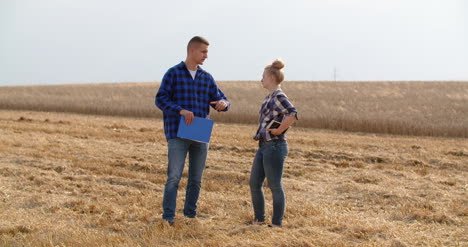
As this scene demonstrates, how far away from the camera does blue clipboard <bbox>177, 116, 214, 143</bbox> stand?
5.12m

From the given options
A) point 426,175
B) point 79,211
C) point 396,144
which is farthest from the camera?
point 396,144

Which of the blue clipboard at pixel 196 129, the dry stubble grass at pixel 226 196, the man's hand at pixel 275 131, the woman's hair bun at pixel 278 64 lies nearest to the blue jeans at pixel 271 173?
the man's hand at pixel 275 131

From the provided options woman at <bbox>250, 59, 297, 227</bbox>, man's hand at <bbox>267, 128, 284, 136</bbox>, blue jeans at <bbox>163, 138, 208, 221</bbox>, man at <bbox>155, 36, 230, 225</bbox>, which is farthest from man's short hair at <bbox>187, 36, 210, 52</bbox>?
man's hand at <bbox>267, 128, 284, 136</bbox>

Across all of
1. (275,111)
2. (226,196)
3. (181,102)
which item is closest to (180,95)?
(181,102)

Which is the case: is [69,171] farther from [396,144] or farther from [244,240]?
[396,144]

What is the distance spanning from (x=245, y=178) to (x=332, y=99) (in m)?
20.1

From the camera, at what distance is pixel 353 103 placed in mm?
26359

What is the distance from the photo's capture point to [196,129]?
16.9 feet

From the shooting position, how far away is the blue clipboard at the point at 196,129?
5117 mm

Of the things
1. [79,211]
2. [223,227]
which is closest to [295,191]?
[223,227]

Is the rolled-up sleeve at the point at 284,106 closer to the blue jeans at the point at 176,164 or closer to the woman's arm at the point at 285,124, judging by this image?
the woman's arm at the point at 285,124

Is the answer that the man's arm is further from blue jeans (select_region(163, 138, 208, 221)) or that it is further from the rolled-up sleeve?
the rolled-up sleeve

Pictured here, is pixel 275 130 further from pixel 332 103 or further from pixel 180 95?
pixel 332 103

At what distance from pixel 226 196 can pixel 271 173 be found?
2086 millimetres
